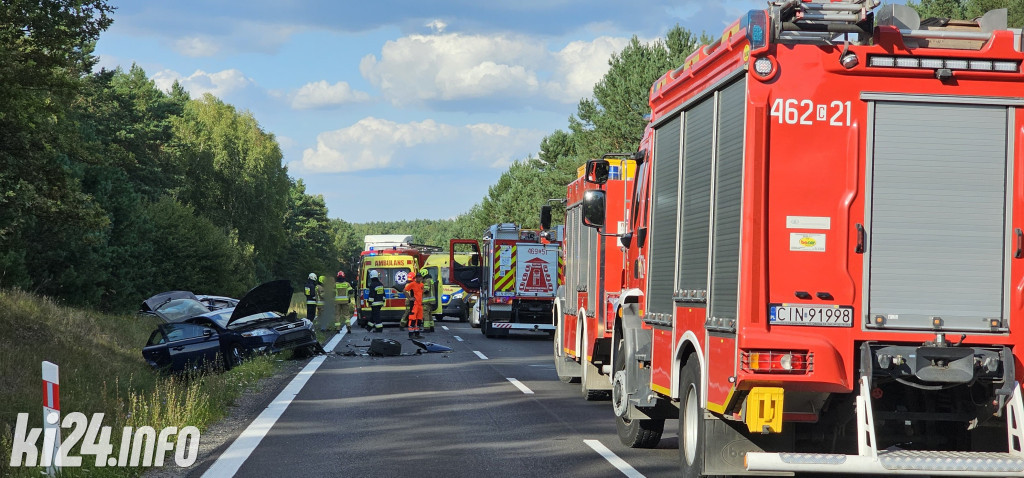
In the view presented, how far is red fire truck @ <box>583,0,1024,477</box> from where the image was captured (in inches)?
253

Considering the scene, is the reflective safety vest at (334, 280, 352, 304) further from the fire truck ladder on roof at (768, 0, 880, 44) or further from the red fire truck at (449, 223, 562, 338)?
the fire truck ladder on roof at (768, 0, 880, 44)

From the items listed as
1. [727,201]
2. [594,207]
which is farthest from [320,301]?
[727,201]

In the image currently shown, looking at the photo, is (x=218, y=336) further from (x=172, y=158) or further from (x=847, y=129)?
(x=172, y=158)

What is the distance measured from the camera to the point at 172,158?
63.9 metres

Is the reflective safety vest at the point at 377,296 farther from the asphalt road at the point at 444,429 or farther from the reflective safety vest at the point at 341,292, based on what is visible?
the asphalt road at the point at 444,429

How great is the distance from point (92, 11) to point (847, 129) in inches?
661

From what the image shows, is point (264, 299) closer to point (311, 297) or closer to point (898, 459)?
point (311, 297)

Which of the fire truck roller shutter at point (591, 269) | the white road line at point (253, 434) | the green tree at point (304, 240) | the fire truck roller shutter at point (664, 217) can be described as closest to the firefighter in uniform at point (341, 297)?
the white road line at point (253, 434)

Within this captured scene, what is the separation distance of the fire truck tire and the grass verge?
3.89m

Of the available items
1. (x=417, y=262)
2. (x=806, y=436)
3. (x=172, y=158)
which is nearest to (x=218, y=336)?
(x=806, y=436)

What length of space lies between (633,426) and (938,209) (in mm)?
4155

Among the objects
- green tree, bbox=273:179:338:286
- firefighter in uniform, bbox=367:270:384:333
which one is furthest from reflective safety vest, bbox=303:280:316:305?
green tree, bbox=273:179:338:286

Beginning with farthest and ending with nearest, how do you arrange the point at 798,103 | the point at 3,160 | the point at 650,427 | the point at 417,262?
the point at 417,262 → the point at 3,160 → the point at 650,427 → the point at 798,103

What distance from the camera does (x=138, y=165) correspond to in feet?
141
